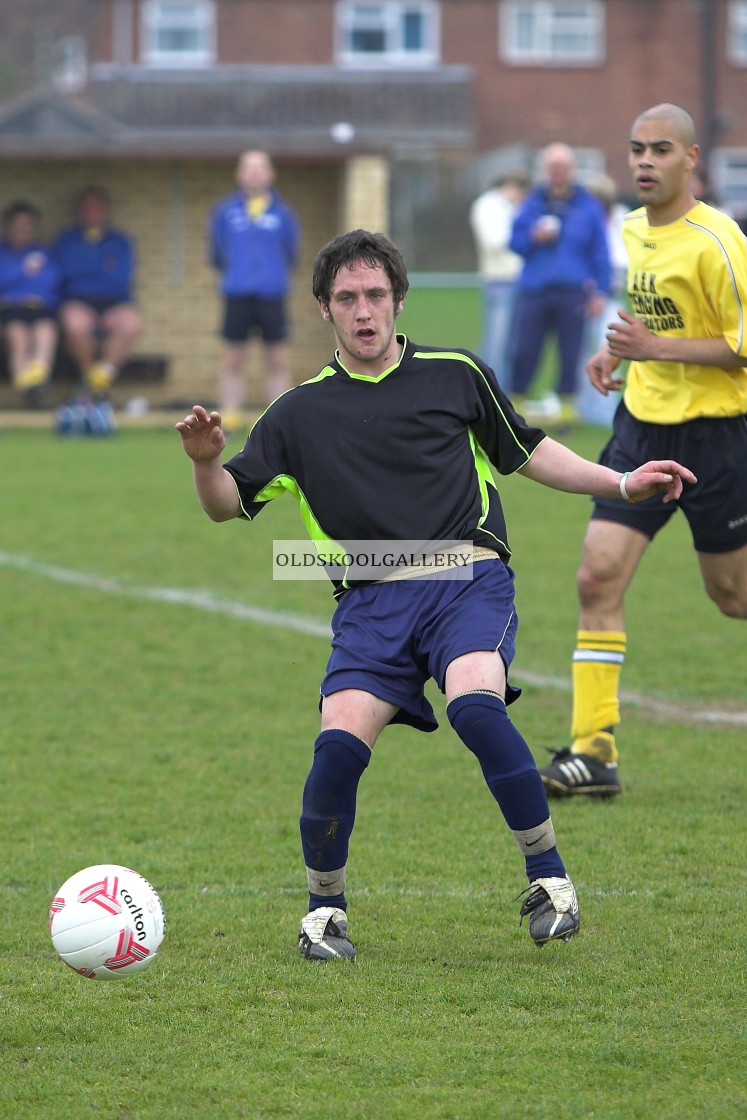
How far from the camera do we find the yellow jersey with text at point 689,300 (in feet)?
17.7

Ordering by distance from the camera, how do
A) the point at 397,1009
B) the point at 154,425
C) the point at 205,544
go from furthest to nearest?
the point at 154,425 < the point at 205,544 < the point at 397,1009

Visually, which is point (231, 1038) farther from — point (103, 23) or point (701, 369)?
point (103, 23)

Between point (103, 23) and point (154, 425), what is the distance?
28.0m

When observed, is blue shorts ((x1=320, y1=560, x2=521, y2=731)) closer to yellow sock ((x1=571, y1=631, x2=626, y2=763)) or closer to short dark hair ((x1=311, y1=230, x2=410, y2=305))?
short dark hair ((x1=311, y1=230, x2=410, y2=305))

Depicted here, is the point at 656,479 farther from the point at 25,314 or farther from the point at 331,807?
the point at 25,314

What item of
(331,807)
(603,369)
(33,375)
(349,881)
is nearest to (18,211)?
(33,375)

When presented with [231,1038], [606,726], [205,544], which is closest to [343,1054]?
[231,1038]

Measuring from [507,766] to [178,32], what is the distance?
40822 millimetres

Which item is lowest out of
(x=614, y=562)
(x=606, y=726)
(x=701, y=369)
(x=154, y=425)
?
(x=154, y=425)

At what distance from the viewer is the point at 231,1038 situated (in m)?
3.61

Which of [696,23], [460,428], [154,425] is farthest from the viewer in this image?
[696,23]

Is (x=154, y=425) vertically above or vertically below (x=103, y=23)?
below

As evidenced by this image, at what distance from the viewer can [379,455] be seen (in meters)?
4.36

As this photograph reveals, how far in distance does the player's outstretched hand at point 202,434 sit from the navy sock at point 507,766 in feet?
2.84
